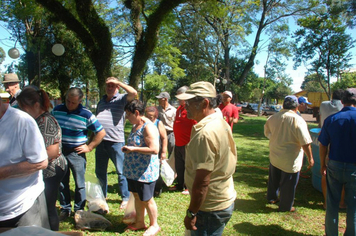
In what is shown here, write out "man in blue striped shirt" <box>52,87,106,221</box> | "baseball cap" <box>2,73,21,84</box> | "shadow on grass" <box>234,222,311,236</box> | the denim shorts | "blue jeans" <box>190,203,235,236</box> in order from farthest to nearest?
"baseball cap" <box>2,73,21,84</box> → "shadow on grass" <box>234,222,311,236</box> → "man in blue striped shirt" <box>52,87,106,221</box> → the denim shorts → "blue jeans" <box>190,203,235,236</box>

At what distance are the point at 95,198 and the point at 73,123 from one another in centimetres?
119

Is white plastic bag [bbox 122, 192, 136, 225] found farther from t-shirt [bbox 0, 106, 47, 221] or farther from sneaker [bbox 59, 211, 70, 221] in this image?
t-shirt [bbox 0, 106, 47, 221]

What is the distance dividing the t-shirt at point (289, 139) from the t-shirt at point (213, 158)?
2.08 metres

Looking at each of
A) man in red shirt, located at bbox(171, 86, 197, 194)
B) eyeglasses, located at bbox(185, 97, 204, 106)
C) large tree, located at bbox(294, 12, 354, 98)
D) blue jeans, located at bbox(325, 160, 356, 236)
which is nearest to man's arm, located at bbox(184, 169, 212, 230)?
eyeglasses, located at bbox(185, 97, 204, 106)

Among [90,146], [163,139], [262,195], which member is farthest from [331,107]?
[90,146]

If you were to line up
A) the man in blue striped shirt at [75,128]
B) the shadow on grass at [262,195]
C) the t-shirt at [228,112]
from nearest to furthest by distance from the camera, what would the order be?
the man in blue striped shirt at [75,128], the shadow on grass at [262,195], the t-shirt at [228,112]

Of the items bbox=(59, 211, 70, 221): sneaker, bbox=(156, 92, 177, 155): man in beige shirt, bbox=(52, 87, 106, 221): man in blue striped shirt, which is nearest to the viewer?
bbox=(52, 87, 106, 221): man in blue striped shirt

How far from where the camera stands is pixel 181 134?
4676mm

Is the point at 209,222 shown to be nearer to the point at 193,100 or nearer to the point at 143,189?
the point at 193,100

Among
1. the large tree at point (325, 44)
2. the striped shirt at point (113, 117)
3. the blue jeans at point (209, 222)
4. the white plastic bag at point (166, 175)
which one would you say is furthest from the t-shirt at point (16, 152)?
the large tree at point (325, 44)

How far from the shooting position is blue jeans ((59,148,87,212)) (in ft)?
11.2

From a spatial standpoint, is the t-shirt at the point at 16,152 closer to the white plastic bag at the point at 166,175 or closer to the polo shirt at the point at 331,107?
the white plastic bag at the point at 166,175

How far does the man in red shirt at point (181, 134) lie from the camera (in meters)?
4.62

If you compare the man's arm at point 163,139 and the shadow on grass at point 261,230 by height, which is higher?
the man's arm at point 163,139
